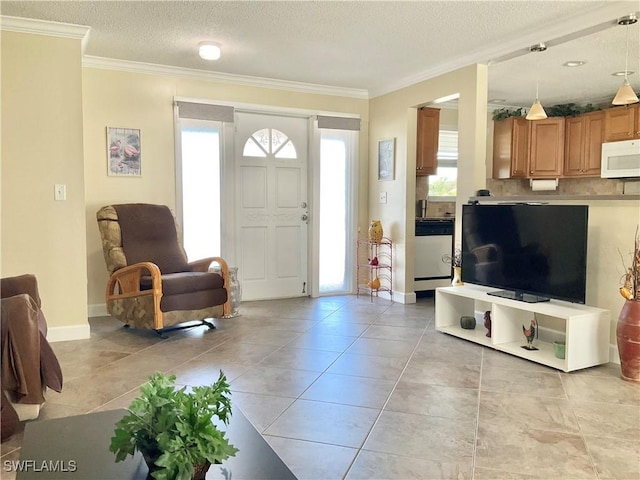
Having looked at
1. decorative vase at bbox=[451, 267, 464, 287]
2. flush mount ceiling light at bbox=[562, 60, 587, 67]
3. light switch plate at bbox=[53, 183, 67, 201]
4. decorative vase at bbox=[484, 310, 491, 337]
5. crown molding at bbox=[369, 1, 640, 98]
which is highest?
flush mount ceiling light at bbox=[562, 60, 587, 67]

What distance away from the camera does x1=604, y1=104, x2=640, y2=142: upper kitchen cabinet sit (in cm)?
562

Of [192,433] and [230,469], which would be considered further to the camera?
[230,469]

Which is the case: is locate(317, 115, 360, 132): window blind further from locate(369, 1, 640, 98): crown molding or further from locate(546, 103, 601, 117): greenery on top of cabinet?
locate(546, 103, 601, 117): greenery on top of cabinet

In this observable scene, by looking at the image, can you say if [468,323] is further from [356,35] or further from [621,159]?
[621,159]

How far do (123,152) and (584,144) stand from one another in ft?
17.3

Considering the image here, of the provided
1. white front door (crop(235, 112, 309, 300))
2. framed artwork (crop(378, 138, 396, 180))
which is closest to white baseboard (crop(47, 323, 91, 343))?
white front door (crop(235, 112, 309, 300))

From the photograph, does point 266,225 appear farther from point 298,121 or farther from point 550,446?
point 550,446

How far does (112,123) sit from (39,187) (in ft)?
3.86

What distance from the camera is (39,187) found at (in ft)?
12.0

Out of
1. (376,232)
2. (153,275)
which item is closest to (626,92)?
(376,232)

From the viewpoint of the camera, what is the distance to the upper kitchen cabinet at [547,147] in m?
6.26

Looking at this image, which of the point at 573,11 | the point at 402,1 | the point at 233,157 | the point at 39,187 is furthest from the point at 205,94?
the point at 573,11

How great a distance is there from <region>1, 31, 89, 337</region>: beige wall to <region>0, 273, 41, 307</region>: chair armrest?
94cm

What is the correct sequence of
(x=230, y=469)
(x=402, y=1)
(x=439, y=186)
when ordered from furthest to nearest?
1. (x=439, y=186)
2. (x=402, y=1)
3. (x=230, y=469)
